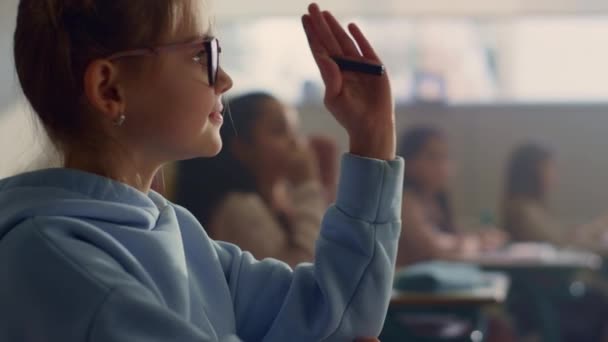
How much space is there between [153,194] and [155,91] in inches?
4.5

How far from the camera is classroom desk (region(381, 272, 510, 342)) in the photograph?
11.5 ft

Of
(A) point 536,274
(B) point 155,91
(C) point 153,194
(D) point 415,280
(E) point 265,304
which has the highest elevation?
(B) point 155,91

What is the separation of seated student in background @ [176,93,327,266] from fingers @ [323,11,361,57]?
7.70ft

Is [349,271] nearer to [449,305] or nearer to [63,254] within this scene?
[63,254]

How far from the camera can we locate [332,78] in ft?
3.81

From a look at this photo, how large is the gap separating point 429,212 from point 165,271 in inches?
160

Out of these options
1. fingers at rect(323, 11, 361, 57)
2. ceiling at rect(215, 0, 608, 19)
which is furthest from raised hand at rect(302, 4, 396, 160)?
ceiling at rect(215, 0, 608, 19)

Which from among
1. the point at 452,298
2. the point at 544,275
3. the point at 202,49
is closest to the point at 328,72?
the point at 202,49

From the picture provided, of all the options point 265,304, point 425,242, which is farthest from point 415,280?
point 265,304

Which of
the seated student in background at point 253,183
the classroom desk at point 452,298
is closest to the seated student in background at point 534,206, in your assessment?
the classroom desk at point 452,298

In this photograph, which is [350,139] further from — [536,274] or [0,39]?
[536,274]

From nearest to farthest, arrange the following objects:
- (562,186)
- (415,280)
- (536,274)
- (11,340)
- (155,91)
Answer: (11,340) → (155,91) → (415,280) → (536,274) → (562,186)

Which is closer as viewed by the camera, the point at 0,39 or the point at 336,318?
the point at 336,318

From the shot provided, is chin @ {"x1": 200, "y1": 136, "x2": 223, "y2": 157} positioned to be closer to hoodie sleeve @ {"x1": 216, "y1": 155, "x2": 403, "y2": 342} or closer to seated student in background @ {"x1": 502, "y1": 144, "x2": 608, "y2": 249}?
hoodie sleeve @ {"x1": 216, "y1": 155, "x2": 403, "y2": 342}
